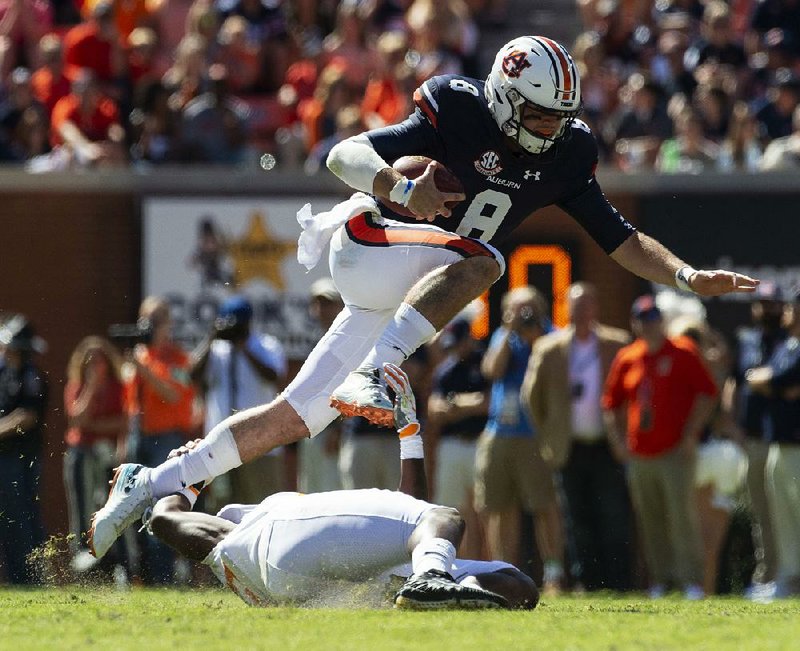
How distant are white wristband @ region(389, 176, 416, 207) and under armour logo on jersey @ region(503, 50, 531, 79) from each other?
720 millimetres

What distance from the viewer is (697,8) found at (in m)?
15.6

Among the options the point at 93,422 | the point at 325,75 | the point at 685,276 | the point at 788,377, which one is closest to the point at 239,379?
the point at 93,422

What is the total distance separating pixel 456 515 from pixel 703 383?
17.9ft

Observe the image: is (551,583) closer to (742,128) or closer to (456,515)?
(742,128)

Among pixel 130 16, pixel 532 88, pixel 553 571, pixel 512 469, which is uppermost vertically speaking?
pixel 130 16

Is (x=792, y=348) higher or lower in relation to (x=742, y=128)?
lower

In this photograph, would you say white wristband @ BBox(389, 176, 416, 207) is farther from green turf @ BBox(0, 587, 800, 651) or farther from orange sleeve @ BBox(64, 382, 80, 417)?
orange sleeve @ BBox(64, 382, 80, 417)

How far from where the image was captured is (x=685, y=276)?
7391 millimetres

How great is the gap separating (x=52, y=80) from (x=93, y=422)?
3793 mm

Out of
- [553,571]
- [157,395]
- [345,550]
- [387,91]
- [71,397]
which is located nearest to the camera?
[345,550]

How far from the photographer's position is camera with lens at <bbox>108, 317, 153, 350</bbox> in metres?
12.0

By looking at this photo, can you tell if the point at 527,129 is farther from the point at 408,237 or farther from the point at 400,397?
the point at 400,397

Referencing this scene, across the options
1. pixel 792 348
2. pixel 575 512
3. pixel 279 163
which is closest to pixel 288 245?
pixel 279 163

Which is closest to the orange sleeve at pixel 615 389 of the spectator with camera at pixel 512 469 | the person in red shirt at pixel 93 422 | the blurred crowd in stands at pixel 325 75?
the spectator with camera at pixel 512 469
